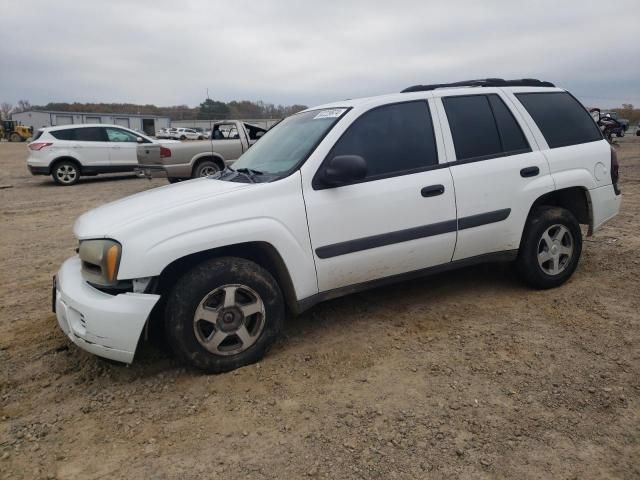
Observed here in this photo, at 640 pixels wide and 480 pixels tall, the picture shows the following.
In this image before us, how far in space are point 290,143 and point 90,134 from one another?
11.8 meters

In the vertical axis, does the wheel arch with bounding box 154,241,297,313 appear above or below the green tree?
below

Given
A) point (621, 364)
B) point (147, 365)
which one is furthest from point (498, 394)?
point (147, 365)

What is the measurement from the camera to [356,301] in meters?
4.14

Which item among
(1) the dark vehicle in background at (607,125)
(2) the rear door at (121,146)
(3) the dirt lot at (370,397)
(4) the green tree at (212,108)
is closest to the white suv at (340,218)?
(3) the dirt lot at (370,397)

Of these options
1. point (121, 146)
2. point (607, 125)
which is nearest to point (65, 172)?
point (121, 146)

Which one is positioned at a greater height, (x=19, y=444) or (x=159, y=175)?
(x=159, y=175)

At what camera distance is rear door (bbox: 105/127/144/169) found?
45.2 feet

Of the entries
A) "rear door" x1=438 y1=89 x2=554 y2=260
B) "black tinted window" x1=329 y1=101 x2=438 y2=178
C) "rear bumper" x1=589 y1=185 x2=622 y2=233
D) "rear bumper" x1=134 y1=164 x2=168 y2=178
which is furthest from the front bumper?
"rear bumper" x1=134 y1=164 x2=168 y2=178

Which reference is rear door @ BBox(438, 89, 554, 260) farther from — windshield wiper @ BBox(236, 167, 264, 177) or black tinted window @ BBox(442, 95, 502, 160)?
windshield wiper @ BBox(236, 167, 264, 177)

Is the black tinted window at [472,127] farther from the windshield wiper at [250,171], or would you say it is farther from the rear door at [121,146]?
the rear door at [121,146]

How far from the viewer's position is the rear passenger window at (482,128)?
3791 mm

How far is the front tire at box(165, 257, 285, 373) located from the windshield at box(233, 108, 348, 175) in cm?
80

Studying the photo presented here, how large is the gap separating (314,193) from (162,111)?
3668 inches

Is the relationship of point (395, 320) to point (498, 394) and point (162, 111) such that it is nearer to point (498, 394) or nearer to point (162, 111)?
point (498, 394)
